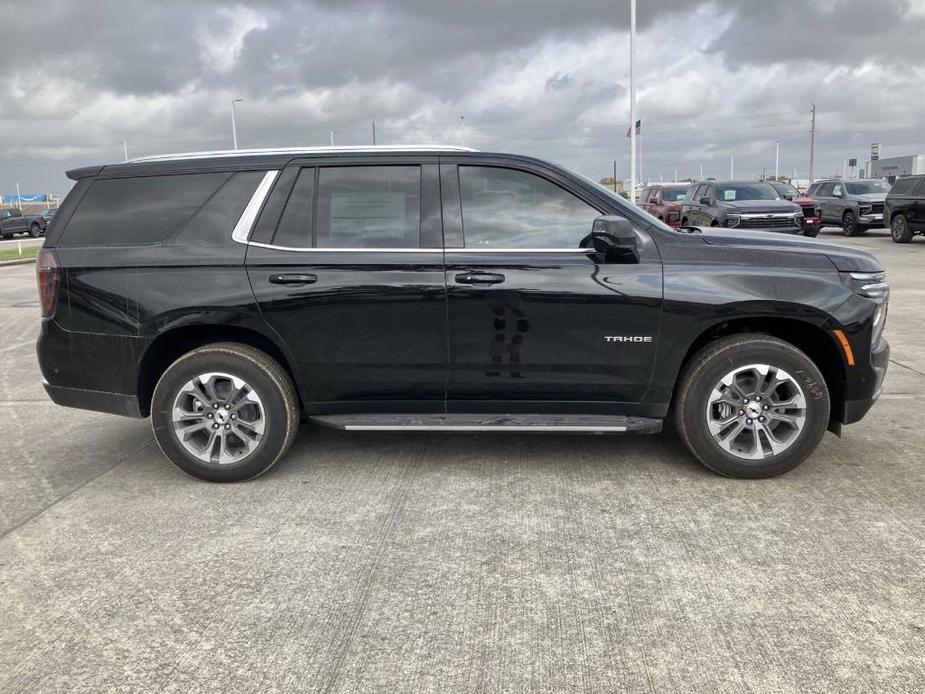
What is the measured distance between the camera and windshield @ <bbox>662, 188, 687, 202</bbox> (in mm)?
24891

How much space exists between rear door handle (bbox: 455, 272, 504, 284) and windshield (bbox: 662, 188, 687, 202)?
21.9m

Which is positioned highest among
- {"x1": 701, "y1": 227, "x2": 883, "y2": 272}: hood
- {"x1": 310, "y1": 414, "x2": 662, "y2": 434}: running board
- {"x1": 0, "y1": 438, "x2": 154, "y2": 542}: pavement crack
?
{"x1": 701, "y1": 227, "x2": 883, "y2": 272}: hood

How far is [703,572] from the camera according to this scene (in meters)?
3.24

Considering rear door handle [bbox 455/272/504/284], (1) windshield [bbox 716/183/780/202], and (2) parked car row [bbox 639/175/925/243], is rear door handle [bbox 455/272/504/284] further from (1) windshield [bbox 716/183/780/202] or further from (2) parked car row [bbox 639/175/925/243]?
(1) windshield [bbox 716/183/780/202]

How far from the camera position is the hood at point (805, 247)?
13.6ft

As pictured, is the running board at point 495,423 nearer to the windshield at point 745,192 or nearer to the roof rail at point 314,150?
the roof rail at point 314,150

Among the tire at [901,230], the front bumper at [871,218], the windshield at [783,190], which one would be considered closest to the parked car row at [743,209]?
the windshield at [783,190]

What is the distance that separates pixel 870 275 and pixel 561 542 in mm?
2257

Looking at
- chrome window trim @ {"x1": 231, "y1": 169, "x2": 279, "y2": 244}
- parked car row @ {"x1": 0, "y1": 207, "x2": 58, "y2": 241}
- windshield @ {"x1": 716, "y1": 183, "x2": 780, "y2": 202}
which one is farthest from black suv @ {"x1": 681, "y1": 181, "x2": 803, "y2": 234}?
parked car row @ {"x1": 0, "y1": 207, "x2": 58, "y2": 241}

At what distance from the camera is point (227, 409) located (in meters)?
4.31

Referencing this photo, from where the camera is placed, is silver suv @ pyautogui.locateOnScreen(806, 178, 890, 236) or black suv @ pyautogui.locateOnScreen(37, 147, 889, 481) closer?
black suv @ pyautogui.locateOnScreen(37, 147, 889, 481)

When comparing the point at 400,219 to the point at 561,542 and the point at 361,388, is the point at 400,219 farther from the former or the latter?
the point at 561,542

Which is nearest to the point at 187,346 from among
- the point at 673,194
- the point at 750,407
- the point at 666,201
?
the point at 750,407

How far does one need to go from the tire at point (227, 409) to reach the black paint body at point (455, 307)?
145mm
